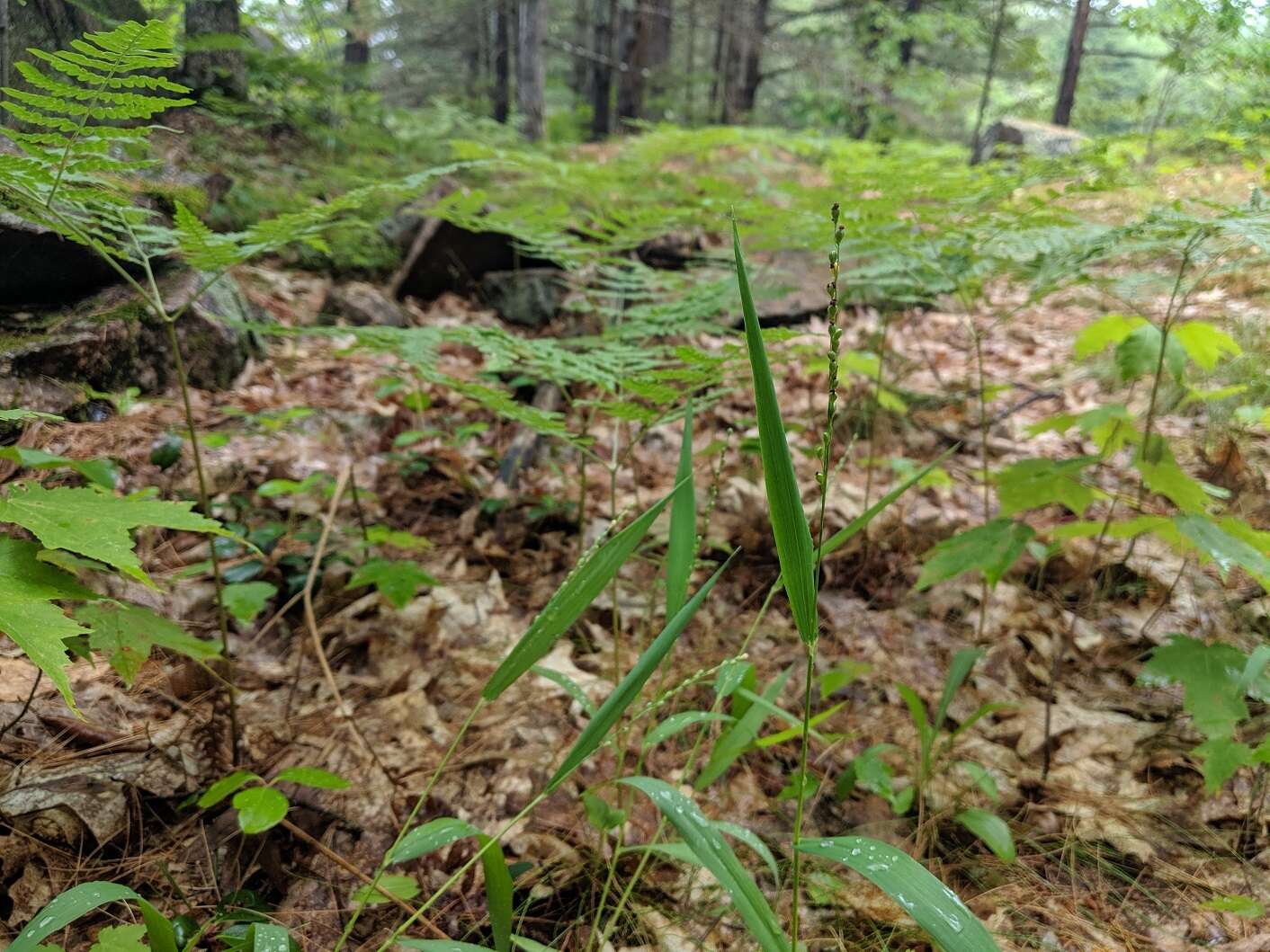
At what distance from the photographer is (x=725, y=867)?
83cm

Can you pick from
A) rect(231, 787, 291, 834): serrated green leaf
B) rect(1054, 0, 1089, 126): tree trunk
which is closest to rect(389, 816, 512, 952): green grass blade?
rect(231, 787, 291, 834): serrated green leaf

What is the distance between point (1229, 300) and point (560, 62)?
54.1 feet

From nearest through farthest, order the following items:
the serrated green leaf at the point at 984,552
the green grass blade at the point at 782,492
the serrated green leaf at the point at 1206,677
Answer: the green grass blade at the point at 782,492
the serrated green leaf at the point at 1206,677
the serrated green leaf at the point at 984,552

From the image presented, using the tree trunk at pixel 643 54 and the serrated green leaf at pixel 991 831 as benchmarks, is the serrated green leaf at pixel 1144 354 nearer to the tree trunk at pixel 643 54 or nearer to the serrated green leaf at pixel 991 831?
the serrated green leaf at pixel 991 831

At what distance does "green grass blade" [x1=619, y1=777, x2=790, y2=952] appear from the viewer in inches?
31.6

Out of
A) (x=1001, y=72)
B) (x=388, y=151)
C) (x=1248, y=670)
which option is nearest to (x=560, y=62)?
(x=1001, y=72)

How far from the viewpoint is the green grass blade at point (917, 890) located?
2.38ft

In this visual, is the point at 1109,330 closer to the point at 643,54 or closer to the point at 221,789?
the point at 221,789

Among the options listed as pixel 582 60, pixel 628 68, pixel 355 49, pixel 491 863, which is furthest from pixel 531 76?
pixel 491 863

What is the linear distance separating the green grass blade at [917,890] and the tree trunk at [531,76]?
738 centimetres

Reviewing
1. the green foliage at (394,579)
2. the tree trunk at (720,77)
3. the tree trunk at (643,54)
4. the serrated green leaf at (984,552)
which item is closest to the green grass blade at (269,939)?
the green foliage at (394,579)

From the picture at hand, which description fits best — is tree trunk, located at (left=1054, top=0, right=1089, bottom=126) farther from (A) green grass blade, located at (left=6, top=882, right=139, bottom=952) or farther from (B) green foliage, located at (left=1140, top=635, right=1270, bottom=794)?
(A) green grass blade, located at (left=6, top=882, right=139, bottom=952)

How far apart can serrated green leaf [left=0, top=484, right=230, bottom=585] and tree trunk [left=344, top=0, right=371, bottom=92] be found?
740 centimetres

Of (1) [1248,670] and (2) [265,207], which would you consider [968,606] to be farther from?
(2) [265,207]
